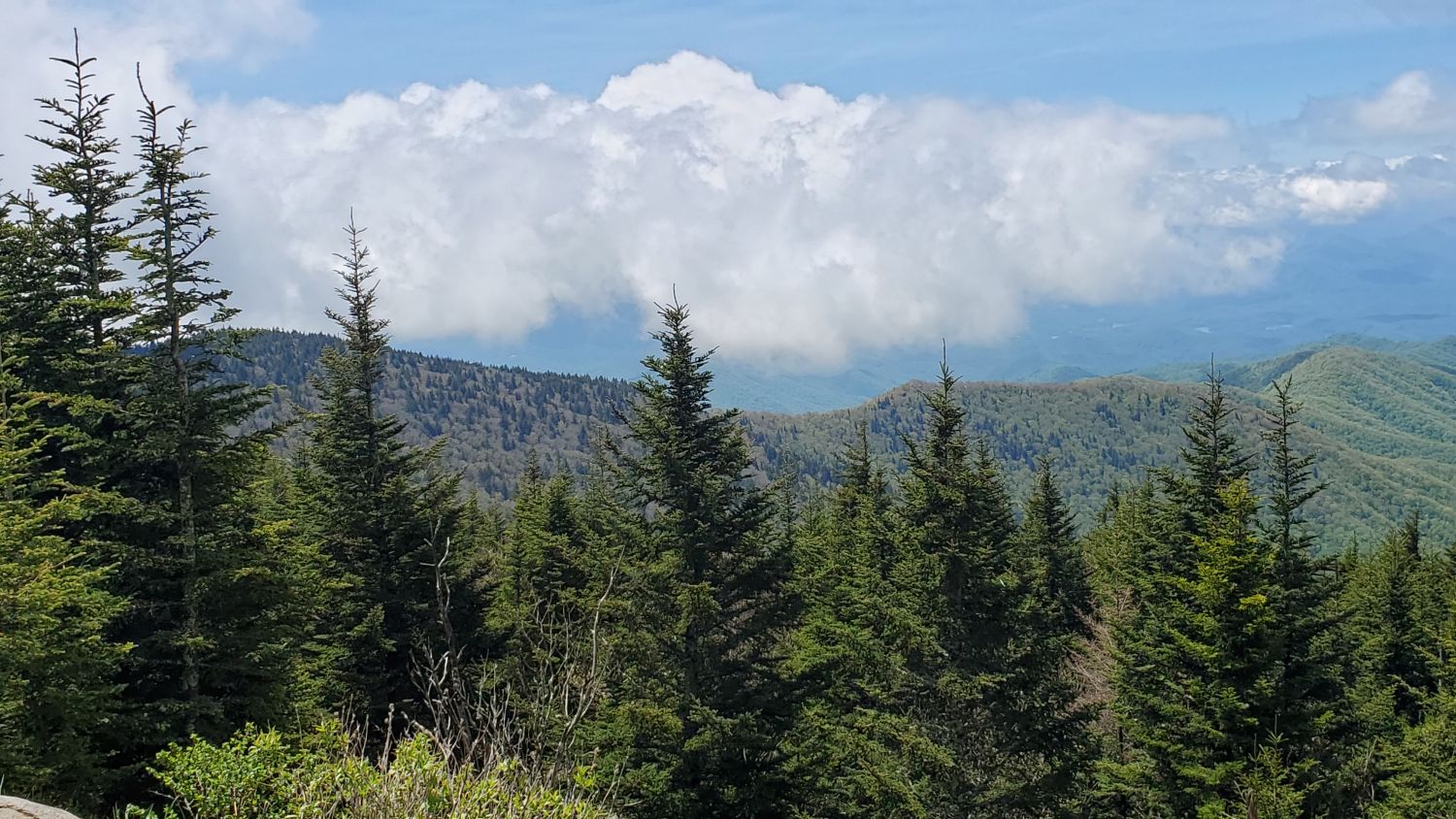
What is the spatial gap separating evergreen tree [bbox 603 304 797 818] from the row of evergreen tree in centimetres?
6

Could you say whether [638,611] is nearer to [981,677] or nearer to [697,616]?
[697,616]

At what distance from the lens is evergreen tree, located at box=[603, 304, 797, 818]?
59.8 ft

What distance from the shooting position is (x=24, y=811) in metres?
7.05

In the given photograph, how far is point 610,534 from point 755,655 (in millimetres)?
3957

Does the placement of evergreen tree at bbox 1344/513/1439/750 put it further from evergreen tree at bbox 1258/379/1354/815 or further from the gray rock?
the gray rock

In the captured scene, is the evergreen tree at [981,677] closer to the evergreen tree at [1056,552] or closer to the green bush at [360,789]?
the evergreen tree at [1056,552]

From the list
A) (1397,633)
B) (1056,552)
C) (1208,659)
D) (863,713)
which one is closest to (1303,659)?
(1208,659)

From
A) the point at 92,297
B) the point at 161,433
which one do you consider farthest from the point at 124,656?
the point at 92,297

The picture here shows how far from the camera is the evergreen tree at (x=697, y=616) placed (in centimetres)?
1822

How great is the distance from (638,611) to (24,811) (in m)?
12.3

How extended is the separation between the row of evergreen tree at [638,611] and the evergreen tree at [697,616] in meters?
0.06

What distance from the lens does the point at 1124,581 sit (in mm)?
37719

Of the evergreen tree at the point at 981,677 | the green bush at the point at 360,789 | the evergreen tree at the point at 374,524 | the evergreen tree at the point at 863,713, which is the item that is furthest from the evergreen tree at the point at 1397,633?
the green bush at the point at 360,789

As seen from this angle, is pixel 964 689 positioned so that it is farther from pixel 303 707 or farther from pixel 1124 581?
pixel 1124 581
